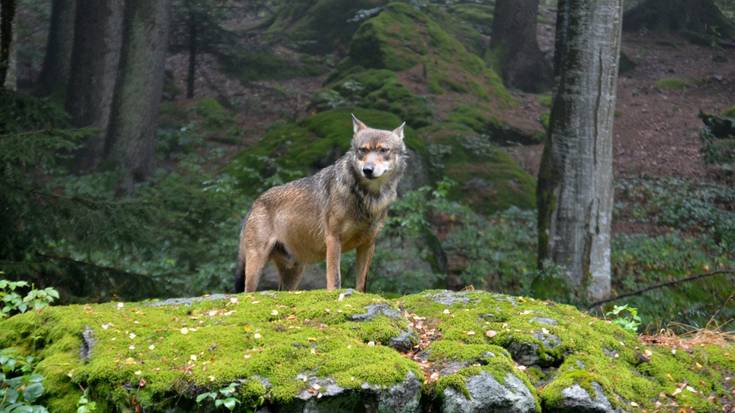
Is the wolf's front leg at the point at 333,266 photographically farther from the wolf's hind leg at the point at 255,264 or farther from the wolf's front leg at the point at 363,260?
the wolf's hind leg at the point at 255,264

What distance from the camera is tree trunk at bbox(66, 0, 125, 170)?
17344 mm

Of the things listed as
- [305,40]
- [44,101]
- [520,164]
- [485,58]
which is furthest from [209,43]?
[44,101]

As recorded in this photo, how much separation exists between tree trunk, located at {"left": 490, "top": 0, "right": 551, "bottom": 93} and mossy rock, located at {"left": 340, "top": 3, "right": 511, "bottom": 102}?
1.66 metres

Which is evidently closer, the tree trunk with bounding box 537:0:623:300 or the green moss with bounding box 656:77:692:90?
the tree trunk with bounding box 537:0:623:300

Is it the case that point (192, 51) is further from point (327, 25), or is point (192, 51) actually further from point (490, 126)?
point (490, 126)

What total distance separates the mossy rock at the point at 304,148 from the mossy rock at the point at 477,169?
1.26 meters

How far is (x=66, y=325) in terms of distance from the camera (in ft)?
16.2

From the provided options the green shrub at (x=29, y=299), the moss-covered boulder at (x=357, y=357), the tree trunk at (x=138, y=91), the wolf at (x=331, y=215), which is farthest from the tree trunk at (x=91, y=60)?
the moss-covered boulder at (x=357, y=357)

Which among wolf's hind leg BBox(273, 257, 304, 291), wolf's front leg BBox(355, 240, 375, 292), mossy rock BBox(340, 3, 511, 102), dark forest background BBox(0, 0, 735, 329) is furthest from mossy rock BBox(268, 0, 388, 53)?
wolf's front leg BBox(355, 240, 375, 292)

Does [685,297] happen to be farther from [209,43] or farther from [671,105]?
[209,43]

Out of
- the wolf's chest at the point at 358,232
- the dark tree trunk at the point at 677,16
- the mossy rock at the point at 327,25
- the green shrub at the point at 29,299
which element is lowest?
the green shrub at the point at 29,299

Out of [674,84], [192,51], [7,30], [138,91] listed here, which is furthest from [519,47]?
[7,30]

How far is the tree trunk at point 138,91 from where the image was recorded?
637 inches

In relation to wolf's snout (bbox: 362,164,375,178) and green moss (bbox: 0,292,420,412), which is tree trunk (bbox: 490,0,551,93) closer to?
wolf's snout (bbox: 362,164,375,178)
